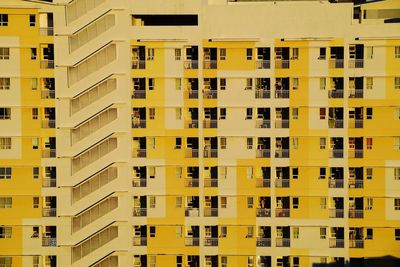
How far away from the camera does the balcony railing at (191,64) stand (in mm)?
45375

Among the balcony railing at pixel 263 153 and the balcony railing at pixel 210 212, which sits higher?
the balcony railing at pixel 263 153

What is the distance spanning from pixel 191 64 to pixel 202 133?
4781mm

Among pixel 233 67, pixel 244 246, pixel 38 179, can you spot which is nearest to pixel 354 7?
pixel 233 67

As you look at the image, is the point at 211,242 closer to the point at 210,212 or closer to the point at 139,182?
the point at 210,212

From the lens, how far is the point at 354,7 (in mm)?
48094

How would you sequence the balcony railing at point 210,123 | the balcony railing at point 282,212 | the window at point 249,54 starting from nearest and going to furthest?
the window at point 249,54 → the balcony railing at point 210,123 → the balcony railing at point 282,212

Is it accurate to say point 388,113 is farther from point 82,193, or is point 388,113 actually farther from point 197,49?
point 82,193

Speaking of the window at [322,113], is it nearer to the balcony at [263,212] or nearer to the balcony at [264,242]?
the balcony at [263,212]

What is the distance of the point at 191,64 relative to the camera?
1790 inches

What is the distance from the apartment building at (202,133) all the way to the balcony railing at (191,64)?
0.55 metres

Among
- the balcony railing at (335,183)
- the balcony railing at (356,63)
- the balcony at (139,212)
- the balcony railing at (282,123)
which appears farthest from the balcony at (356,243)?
the balcony at (139,212)

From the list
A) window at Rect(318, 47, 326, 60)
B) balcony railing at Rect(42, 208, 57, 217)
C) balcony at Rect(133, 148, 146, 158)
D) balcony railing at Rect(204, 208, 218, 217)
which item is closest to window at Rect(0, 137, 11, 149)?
balcony railing at Rect(42, 208, 57, 217)

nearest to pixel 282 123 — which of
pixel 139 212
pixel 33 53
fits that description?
pixel 139 212

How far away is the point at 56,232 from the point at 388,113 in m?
24.2
